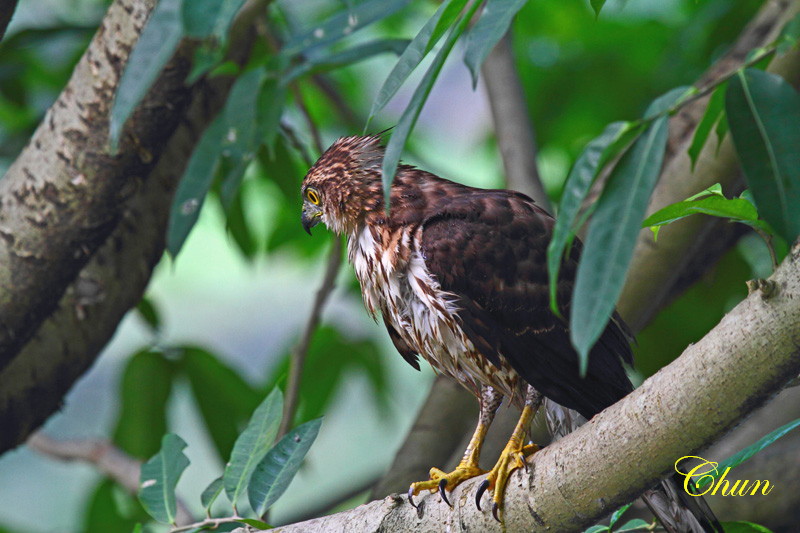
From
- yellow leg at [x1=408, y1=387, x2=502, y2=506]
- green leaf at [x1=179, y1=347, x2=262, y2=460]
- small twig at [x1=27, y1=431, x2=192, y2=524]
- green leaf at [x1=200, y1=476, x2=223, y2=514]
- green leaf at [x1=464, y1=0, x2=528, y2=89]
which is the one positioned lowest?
small twig at [x1=27, y1=431, x2=192, y2=524]

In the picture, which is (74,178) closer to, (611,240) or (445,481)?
(445,481)

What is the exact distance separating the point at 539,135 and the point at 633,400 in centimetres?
239

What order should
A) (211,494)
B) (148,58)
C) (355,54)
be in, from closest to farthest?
(148,58)
(211,494)
(355,54)

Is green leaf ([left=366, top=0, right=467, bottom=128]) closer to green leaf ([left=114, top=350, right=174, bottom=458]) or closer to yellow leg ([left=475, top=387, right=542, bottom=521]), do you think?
yellow leg ([left=475, top=387, right=542, bottom=521])

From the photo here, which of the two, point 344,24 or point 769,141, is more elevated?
point 344,24

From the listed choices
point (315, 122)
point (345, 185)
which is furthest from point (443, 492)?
point (315, 122)

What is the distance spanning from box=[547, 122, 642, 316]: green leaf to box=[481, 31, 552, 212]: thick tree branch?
5.03 ft

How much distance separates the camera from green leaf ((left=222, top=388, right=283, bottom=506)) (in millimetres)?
1773

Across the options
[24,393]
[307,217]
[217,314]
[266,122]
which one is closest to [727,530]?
[307,217]

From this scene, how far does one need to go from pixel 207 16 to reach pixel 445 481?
3.12 feet

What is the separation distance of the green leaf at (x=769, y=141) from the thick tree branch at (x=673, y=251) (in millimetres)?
1299

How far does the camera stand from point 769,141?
1.04 metres

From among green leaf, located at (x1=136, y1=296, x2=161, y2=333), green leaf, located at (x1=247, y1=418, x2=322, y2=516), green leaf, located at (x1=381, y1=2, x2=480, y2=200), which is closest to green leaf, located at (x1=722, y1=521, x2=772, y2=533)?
green leaf, located at (x1=247, y1=418, x2=322, y2=516)

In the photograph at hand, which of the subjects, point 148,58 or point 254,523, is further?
point 254,523
